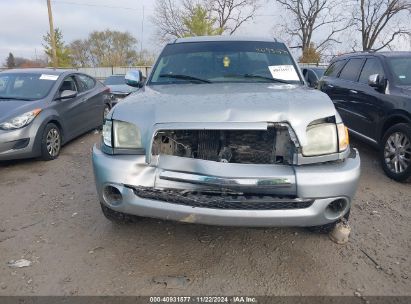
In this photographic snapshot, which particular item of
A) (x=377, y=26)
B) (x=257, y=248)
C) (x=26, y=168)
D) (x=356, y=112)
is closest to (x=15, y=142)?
(x=26, y=168)

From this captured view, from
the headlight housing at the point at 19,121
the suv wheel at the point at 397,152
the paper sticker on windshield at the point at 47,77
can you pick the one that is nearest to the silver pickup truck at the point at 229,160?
the suv wheel at the point at 397,152

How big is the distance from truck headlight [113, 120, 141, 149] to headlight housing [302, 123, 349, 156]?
4.03 feet

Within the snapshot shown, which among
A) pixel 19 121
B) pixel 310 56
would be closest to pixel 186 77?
pixel 19 121

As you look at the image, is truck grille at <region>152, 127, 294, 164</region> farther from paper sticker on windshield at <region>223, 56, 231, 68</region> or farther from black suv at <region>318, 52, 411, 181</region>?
black suv at <region>318, 52, 411, 181</region>

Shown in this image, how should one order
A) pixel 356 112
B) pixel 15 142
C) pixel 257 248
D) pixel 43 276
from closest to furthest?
pixel 43 276, pixel 257 248, pixel 15 142, pixel 356 112

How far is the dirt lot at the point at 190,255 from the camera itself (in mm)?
2479

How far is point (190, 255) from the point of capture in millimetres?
2871

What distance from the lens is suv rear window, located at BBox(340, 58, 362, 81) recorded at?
5.95m

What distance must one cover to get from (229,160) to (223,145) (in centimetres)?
13

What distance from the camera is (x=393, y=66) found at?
16.5 feet

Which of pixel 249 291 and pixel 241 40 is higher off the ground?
pixel 241 40

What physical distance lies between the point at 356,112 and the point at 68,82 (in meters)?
5.22

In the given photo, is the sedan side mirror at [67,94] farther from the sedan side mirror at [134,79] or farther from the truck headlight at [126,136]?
the truck headlight at [126,136]

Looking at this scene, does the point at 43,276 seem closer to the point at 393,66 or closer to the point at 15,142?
the point at 15,142
